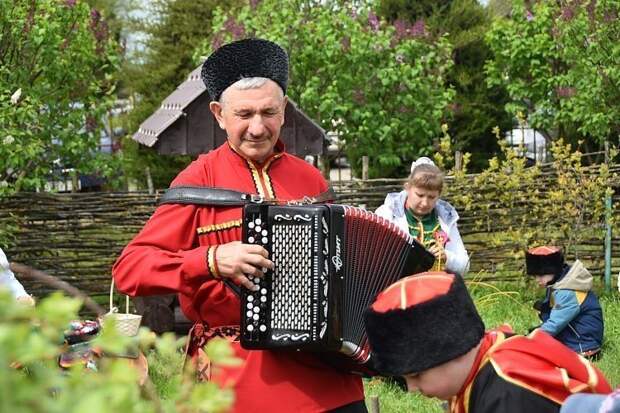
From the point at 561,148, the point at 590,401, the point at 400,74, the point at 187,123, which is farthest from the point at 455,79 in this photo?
the point at 590,401

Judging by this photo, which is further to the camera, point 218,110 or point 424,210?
point 424,210

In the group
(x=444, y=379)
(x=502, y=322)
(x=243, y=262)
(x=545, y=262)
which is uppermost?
(x=243, y=262)

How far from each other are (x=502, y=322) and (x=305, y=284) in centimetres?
544

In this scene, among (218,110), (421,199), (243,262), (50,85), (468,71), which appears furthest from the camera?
(468,71)

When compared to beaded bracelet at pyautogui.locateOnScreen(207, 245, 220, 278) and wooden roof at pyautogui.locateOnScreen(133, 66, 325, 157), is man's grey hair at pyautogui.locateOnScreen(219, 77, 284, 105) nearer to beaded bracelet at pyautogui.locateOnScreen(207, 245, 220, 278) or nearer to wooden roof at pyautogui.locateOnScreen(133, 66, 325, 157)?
beaded bracelet at pyautogui.locateOnScreen(207, 245, 220, 278)

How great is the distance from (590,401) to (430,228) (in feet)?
12.9

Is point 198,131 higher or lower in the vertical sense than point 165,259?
higher

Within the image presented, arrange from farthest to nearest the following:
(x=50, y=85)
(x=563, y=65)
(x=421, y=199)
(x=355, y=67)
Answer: (x=563, y=65) < (x=355, y=67) < (x=50, y=85) < (x=421, y=199)

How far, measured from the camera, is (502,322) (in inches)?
323

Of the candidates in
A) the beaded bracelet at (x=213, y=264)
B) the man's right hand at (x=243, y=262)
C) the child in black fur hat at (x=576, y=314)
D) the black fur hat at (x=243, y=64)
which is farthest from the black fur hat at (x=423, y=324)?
the child in black fur hat at (x=576, y=314)

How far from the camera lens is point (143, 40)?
1900cm

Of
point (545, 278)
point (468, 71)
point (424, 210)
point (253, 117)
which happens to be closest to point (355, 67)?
point (468, 71)

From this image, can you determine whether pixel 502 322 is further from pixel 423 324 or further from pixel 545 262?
pixel 423 324

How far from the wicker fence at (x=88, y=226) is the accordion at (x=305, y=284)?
18.8 ft
